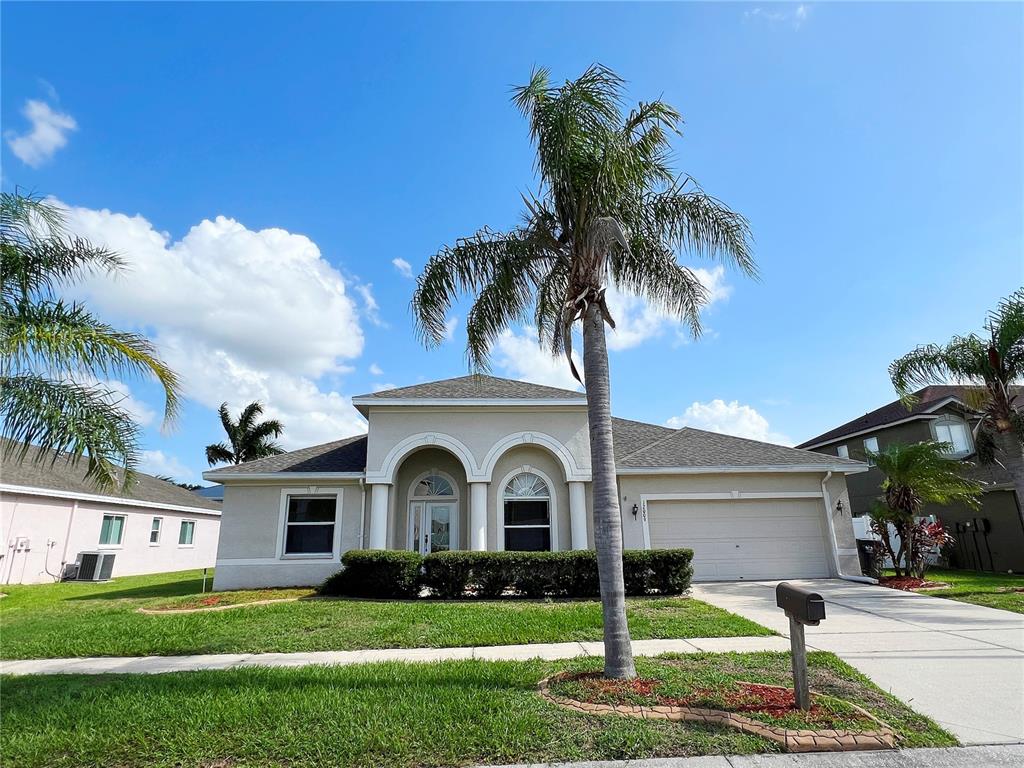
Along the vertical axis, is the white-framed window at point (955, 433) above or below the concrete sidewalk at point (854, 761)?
above

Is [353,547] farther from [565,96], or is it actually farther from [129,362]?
[565,96]

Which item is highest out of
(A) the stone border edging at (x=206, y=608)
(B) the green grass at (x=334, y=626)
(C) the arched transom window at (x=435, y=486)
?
(C) the arched transom window at (x=435, y=486)

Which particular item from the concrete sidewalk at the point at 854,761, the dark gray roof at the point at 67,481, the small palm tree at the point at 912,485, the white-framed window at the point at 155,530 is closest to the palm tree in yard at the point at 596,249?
the concrete sidewalk at the point at 854,761

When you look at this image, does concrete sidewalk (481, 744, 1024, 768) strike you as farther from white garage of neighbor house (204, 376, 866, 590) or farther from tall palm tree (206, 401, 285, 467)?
tall palm tree (206, 401, 285, 467)

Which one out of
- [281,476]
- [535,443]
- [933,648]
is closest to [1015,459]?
[933,648]

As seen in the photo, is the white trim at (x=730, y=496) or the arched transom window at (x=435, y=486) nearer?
the white trim at (x=730, y=496)

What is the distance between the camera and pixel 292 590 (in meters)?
13.9

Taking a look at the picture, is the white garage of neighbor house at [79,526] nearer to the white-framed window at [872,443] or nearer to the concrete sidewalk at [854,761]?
the concrete sidewalk at [854,761]

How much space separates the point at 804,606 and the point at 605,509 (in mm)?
2160

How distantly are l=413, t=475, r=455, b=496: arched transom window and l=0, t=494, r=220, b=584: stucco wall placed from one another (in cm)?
1374

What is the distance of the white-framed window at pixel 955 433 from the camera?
69.9 feet

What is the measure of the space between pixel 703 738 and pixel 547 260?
6226 millimetres

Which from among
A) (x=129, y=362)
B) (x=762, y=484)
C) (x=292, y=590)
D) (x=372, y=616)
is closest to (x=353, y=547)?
(x=292, y=590)

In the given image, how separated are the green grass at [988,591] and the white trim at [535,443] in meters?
8.35
